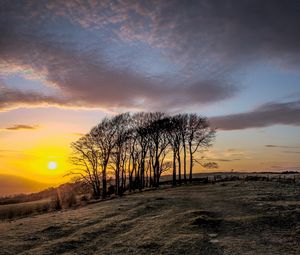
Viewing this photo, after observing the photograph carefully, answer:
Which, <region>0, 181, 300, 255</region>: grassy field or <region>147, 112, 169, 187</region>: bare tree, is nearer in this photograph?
<region>0, 181, 300, 255</region>: grassy field

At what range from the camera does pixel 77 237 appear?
907 inches

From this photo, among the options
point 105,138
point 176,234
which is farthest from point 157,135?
point 176,234

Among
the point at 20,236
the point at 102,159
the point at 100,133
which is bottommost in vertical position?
the point at 20,236

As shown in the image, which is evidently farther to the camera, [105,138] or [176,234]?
[105,138]

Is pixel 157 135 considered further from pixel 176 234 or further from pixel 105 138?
pixel 176 234

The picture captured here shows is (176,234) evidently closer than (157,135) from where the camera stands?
Yes

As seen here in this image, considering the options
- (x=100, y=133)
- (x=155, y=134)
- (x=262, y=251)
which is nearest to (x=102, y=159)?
(x=100, y=133)

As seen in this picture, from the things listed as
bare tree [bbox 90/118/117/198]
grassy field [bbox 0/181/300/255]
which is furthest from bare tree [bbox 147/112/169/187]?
grassy field [bbox 0/181/300/255]

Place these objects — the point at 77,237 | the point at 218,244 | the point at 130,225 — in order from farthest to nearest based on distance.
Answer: the point at 130,225
the point at 77,237
the point at 218,244

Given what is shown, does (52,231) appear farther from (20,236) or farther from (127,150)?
(127,150)

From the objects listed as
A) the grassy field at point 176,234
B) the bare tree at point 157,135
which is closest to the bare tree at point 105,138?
the bare tree at point 157,135

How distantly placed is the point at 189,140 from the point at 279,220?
211 ft

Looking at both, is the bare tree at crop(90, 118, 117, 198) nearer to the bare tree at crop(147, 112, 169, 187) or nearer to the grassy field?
the bare tree at crop(147, 112, 169, 187)

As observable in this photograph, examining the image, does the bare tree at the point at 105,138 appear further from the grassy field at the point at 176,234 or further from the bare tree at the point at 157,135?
the grassy field at the point at 176,234
